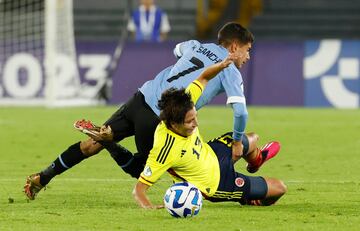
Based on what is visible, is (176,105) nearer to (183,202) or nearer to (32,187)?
(183,202)

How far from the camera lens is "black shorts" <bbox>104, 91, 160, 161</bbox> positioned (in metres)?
8.66

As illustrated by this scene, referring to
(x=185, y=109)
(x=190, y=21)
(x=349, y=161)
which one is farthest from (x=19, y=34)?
(x=185, y=109)

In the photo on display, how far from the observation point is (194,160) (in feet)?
26.2

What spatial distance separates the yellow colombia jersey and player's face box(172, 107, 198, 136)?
6 centimetres

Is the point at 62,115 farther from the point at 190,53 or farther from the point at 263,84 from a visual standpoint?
the point at 190,53

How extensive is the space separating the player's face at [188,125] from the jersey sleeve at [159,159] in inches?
3.3

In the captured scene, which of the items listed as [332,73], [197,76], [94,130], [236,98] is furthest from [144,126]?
[332,73]

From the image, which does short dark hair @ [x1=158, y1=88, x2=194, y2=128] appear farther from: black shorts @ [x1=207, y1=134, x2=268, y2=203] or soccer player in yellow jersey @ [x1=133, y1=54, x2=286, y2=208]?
black shorts @ [x1=207, y1=134, x2=268, y2=203]

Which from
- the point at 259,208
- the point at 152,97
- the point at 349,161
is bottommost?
the point at 349,161

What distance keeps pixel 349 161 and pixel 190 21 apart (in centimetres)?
1419

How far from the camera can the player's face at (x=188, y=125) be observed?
7.75 metres

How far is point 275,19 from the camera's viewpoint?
85.4 feet

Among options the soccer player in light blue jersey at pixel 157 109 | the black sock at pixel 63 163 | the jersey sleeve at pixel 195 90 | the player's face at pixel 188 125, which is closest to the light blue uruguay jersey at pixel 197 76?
the soccer player in light blue jersey at pixel 157 109

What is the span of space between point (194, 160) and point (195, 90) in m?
0.51
